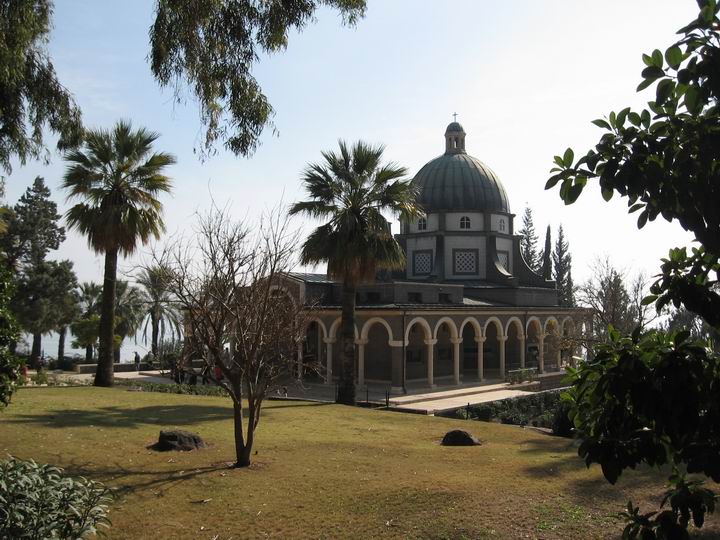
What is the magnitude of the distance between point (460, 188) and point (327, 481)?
118ft

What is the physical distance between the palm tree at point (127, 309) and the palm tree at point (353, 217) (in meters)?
28.8

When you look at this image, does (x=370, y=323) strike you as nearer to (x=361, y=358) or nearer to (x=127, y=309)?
(x=361, y=358)

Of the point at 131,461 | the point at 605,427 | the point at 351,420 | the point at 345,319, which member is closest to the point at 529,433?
the point at 351,420

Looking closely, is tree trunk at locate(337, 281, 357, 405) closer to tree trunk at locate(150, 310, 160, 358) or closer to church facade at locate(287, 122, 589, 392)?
church facade at locate(287, 122, 589, 392)

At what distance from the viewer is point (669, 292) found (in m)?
3.45

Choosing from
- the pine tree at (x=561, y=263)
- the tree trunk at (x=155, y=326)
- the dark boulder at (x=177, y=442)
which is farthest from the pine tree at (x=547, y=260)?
the dark boulder at (x=177, y=442)

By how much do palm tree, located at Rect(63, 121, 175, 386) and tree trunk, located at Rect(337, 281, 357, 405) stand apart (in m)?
7.68

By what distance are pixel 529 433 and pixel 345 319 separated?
8.61 metres

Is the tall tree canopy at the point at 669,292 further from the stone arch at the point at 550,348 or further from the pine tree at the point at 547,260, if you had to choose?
the pine tree at the point at 547,260

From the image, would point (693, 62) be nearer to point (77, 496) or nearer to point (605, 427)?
point (605, 427)

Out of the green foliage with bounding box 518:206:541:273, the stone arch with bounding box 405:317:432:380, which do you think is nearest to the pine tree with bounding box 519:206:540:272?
the green foliage with bounding box 518:206:541:273

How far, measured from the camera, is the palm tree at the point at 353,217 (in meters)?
22.7

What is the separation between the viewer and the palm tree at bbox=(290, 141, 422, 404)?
22672 millimetres

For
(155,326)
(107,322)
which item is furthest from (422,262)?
(107,322)
